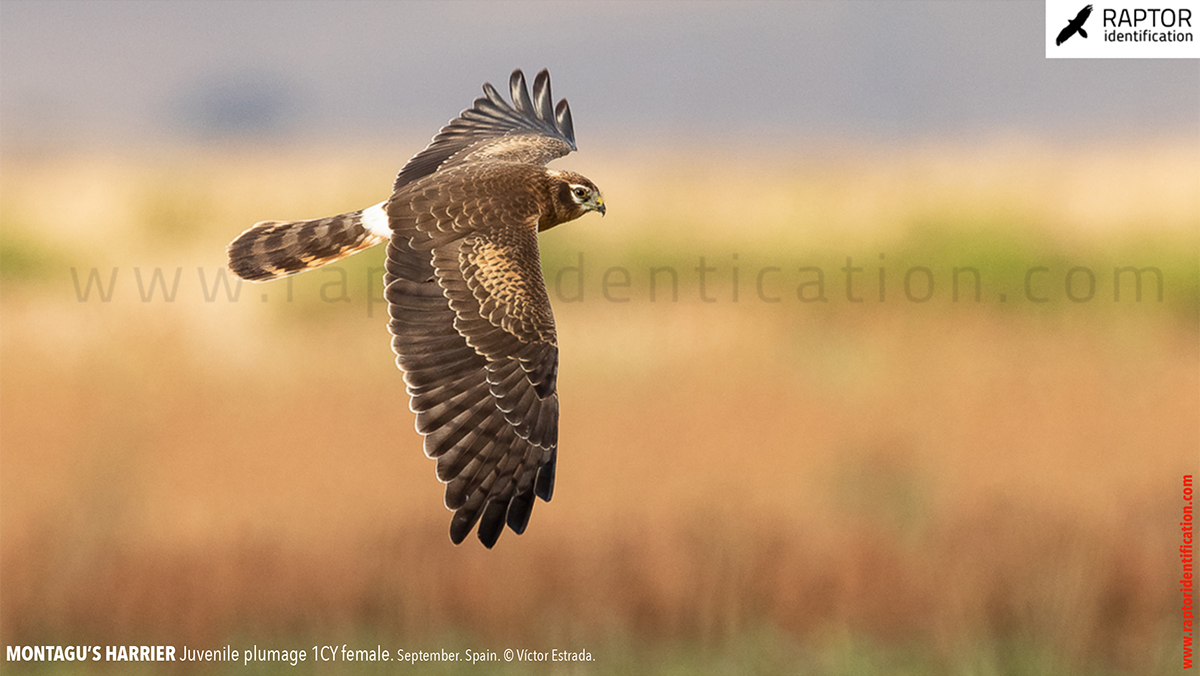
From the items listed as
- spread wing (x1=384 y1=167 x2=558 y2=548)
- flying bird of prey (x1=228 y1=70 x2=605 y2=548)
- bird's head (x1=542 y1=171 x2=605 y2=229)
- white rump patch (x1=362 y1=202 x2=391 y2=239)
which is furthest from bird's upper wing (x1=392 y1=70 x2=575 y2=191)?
spread wing (x1=384 y1=167 x2=558 y2=548)

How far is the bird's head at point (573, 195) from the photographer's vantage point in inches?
208

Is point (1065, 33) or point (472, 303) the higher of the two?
point (1065, 33)

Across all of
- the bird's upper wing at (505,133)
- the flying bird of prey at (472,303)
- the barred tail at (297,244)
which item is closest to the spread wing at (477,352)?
the flying bird of prey at (472,303)

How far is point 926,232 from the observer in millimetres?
11930

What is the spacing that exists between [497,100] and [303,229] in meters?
1.74

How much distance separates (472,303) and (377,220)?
32.9 inches

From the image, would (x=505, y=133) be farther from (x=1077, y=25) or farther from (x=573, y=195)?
(x=1077, y=25)

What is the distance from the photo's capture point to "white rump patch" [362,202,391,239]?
477 cm

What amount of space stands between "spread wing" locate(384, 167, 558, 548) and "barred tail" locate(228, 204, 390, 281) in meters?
0.31

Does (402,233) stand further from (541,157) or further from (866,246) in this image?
(866,246)

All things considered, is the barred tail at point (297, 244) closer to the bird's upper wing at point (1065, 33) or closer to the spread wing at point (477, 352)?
the spread wing at point (477, 352)

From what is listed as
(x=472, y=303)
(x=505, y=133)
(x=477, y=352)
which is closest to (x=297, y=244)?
(x=472, y=303)

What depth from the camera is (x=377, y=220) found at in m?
4.84

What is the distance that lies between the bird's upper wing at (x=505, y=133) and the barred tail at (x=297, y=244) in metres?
0.49
